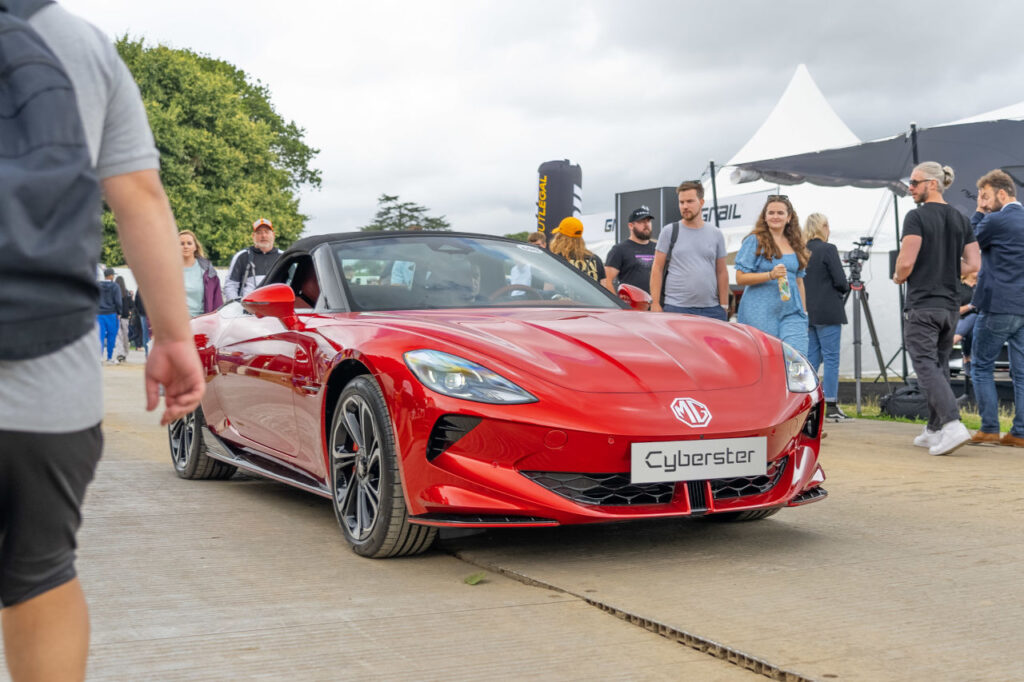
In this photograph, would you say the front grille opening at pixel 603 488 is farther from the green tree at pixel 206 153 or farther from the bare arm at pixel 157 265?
the green tree at pixel 206 153

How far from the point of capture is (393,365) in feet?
13.4

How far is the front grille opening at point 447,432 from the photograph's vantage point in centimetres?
385

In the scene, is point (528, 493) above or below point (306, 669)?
above

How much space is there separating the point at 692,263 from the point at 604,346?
153 inches

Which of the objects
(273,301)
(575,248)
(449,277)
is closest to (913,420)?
(575,248)

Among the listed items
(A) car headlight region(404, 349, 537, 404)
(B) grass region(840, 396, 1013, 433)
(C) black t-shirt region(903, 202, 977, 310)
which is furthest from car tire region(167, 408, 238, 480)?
(B) grass region(840, 396, 1013, 433)

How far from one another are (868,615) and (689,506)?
2.59 feet

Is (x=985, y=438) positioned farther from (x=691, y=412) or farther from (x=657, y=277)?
(x=691, y=412)

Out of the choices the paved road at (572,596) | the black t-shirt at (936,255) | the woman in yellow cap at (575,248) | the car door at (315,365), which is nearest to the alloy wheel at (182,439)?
the paved road at (572,596)

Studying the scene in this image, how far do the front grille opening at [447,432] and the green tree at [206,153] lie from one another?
127 ft

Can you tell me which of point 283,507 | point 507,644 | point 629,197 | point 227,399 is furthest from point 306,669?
point 629,197

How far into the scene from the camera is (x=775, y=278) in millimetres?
8102

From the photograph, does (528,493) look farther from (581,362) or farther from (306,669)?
(306,669)

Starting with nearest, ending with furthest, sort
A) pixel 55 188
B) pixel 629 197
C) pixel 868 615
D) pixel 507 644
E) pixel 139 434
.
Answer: pixel 55 188, pixel 507 644, pixel 868 615, pixel 139 434, pixel 629 197
